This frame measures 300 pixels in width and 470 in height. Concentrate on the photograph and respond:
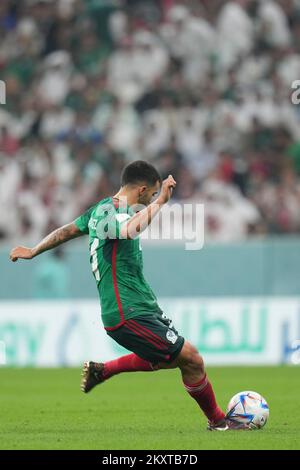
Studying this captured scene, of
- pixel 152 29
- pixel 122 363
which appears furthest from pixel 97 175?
pixel 122 363

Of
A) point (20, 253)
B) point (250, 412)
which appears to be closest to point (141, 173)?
point (20, 253)

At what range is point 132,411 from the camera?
34.1ft

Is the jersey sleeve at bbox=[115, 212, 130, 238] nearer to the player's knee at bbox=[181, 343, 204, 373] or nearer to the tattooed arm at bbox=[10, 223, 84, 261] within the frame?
the tattooed arm at bbox=[10, 223, 84, 261]

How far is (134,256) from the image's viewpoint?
8375 mm

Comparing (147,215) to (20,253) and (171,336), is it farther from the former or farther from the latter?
(20,253)

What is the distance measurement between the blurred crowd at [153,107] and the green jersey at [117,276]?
9.00 metres

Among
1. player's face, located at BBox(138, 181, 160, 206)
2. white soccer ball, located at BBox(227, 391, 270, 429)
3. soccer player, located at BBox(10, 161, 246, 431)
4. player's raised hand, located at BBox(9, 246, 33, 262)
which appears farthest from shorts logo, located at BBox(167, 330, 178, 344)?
player's raised hand, located at BBox(9, 246, 33, 262)

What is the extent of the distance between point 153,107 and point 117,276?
11447mm

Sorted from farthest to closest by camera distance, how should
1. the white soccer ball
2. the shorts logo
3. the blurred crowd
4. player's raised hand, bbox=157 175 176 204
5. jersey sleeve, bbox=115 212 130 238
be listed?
1. the blurred crowd
2. the white soccer ball
3. the shorts logo
4. jersey sleeve, bbox=115 212 130 238
5. player's raised hand, bbox=157 175 176 204

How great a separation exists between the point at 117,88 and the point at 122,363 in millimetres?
11342

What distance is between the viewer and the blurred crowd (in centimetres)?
1791

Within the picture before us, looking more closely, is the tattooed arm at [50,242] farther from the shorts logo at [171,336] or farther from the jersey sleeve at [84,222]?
the shorts logo at [171,336]

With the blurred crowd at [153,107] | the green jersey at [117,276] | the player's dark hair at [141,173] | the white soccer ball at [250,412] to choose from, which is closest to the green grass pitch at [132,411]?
the white soccer ball at [250,412]

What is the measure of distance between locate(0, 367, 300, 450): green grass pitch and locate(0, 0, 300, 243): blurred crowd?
312 centimetres
